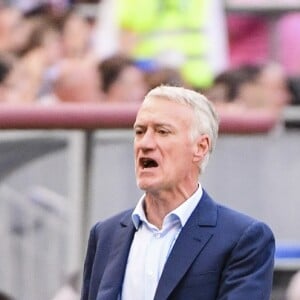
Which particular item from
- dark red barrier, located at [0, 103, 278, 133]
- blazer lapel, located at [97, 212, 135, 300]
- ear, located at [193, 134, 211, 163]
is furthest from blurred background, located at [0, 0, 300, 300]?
ear, located at [193, 134, 211, 163]

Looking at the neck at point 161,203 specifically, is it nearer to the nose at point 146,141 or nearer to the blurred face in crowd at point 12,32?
the nose at point 146,141

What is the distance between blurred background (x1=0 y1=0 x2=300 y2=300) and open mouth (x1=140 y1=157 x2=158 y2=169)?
2245 millimetres

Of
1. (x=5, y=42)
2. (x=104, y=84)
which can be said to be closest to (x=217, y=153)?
(x=104, y=84)

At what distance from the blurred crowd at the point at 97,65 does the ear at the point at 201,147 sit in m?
4.40

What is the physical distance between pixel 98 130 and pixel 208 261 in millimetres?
2645

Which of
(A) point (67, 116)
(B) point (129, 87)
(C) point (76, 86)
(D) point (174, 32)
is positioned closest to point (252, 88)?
(D) point (174, 32)

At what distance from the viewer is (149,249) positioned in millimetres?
3467

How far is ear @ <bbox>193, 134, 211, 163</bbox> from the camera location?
11.4 ft

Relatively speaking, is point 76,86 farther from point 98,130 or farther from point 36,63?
point 98,130

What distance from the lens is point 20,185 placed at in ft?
21.4

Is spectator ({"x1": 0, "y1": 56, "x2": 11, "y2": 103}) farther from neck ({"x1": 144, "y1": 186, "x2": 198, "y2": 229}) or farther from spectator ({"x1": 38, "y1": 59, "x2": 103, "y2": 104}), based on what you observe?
neck ({"x1": 144, "y1": 186, "x2": 198, "y2": 229})

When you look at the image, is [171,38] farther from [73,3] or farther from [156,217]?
[156,217]

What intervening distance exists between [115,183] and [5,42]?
10.2 feet

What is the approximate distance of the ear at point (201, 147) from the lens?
11.4 ft
